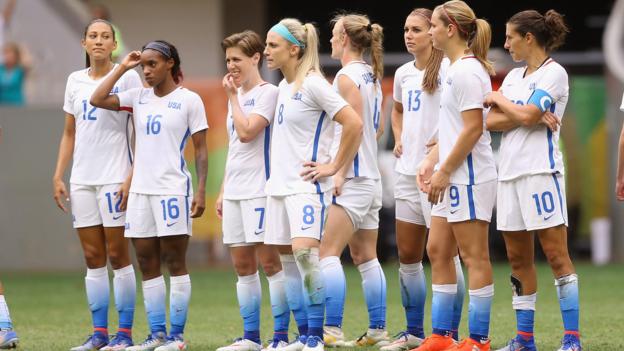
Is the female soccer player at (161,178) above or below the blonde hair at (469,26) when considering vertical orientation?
below

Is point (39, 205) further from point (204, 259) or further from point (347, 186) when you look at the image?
point (347, 186)

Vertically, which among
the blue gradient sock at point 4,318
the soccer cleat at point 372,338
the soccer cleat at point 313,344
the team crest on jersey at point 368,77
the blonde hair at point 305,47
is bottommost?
the soccer cleat at point 372,338

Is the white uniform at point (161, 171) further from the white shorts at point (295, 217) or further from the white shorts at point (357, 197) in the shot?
the white shorts at point (357, 197)

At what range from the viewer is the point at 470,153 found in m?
8.49

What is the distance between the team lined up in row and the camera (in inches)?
333

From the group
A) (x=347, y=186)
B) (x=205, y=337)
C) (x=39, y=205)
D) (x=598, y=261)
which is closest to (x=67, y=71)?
(x=39, y=205)

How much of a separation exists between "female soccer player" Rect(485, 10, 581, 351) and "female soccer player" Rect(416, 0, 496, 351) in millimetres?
137

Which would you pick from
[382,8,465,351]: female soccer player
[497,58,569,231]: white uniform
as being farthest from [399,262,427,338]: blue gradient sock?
[497,58,569,231]: white uniform

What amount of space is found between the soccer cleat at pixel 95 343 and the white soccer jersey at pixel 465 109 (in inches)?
111

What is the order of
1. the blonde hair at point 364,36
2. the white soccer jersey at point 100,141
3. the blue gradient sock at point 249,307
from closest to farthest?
the blue gradient sock at point 249,307 < the blonde hair at point 364,36 < the white soccer jersey at point 100,141

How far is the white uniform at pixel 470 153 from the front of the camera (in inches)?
329

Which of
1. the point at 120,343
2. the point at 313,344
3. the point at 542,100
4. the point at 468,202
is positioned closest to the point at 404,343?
the point at 313,344

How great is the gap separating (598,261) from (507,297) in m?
5.78

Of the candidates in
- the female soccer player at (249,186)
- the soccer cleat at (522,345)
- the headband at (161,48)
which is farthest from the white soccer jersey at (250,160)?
the soccer cleat at (522,345)
